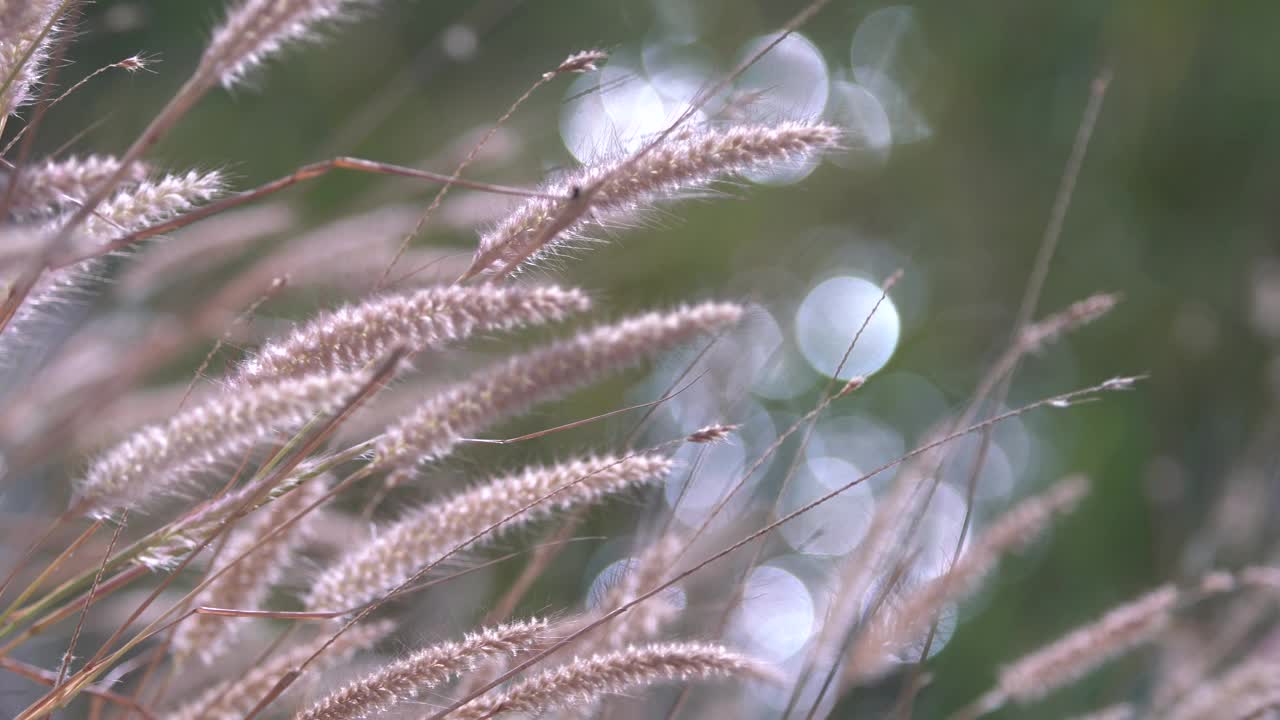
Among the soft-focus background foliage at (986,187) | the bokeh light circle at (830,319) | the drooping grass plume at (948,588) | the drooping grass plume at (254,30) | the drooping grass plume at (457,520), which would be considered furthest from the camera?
the soft-focus background foliage at (986,187)

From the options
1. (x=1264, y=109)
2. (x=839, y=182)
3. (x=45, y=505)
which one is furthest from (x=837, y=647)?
(x=1264, y=109)

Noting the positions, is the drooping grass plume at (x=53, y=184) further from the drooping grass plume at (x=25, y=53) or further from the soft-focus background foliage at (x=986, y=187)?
the soft-focus background foliage at (x=986, y=187)

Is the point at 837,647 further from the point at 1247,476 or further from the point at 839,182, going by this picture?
the point at 839,182

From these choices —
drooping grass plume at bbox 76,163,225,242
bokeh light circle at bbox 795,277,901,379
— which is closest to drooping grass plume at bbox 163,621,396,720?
drooping grass plume at bbox 76,163,225,242

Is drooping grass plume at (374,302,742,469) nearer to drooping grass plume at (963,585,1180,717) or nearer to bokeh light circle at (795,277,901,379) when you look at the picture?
drooping grass plume at (963,585,1180,717)

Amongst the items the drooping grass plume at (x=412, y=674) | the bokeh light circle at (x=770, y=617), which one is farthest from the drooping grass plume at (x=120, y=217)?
the bokeh light circle at (x=770, y=617)
